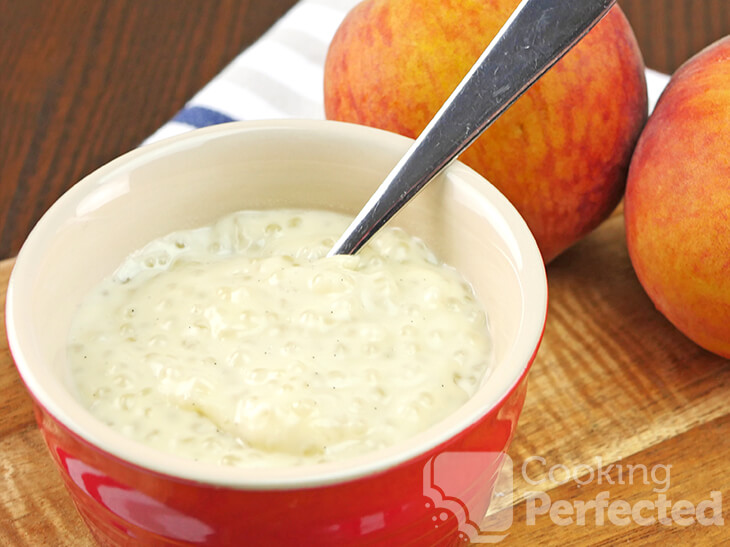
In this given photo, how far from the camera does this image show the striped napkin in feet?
4.52

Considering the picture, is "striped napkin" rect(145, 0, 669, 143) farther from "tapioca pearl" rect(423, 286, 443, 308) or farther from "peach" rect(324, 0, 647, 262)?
"tapioca pearl" rect(423, 286, 443, 308)

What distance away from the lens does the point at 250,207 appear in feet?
3.30

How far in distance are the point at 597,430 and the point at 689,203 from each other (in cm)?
25

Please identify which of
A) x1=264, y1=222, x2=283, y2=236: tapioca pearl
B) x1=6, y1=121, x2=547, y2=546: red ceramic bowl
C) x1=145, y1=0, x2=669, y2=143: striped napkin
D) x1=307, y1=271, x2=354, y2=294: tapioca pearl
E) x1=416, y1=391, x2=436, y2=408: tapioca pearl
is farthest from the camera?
x1=145, y1=0, x2=669, y2=143: striped napkin

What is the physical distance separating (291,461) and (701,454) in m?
0.48

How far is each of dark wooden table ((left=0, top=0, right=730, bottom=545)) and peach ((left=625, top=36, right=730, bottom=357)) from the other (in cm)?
8

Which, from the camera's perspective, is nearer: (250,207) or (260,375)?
(260,375)

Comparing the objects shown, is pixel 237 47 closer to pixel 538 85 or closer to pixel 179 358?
pixel 538 85

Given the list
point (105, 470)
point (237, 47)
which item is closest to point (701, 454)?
point (105, 470)

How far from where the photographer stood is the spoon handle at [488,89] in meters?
0.91

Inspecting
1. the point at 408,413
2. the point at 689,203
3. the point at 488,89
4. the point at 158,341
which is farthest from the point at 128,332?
the point at 689,203

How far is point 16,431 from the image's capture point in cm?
100

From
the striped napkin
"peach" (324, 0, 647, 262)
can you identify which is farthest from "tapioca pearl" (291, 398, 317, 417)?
the striped napkin

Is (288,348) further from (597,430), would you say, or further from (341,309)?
(597,430)
